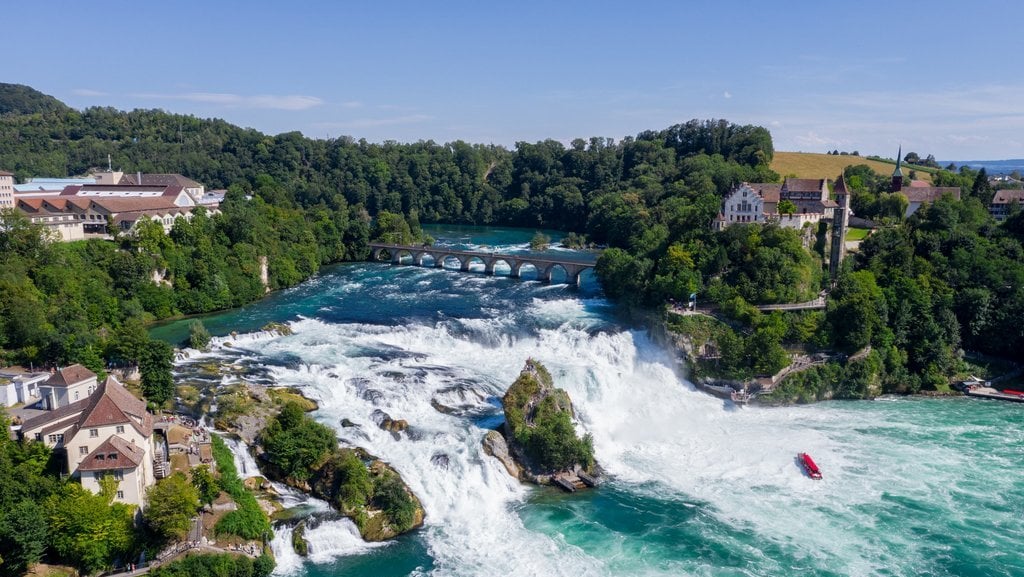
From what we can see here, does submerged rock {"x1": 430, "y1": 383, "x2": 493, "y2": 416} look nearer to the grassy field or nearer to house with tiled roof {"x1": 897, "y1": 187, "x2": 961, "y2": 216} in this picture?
house with tiled roof {"x1": 897, "y1": 187, "x2": 961, "y2": 216}

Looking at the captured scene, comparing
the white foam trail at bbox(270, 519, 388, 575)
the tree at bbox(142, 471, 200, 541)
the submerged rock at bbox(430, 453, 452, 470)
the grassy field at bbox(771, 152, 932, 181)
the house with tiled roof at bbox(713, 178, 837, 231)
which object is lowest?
the white foam trail at bbox(270, 519, 388, 575)

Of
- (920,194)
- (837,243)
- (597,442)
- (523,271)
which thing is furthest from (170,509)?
(920,194)

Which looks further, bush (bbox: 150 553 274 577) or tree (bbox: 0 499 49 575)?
bush (bbox: 150 553 274 577)

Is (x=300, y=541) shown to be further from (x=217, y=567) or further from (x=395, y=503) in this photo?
(x=395, y=503)

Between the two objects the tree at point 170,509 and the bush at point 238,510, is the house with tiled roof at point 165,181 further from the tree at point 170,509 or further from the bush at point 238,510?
the tree at point 170,509

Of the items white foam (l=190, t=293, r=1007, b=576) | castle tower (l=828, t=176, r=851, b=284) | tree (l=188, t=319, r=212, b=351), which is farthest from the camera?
castle tower (l=828, t=176, r=851, b=284)

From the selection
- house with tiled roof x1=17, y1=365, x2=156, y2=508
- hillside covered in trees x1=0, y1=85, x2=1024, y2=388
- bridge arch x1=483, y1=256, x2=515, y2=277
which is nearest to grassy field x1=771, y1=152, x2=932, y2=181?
hillside covered in trees x1=0, y1=85, x2=1024, y2=388

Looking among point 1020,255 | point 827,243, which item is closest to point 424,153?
point 827,243
